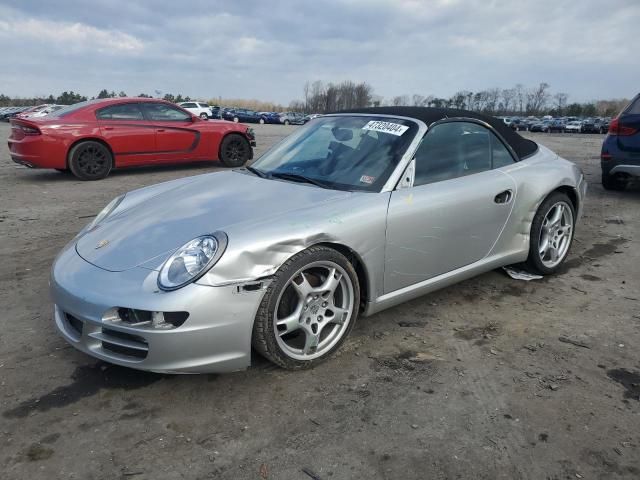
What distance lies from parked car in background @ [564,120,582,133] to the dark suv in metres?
51.5

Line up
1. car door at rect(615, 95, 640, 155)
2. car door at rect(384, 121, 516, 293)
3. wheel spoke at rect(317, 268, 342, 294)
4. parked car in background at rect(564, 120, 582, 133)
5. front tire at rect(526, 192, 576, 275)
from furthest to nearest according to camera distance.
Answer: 1. parked car in background at rect(564, 120, 582, 133)
2. car door at rect(615, 95, 640, 155)
3. front tire at rect(526, 192, 576, 275)
4. car door at rect(384, 121, 516, 293)
5. wheel spoke at rect(317, 268, 342, 294)

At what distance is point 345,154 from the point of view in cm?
338

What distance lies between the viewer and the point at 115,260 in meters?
2.64

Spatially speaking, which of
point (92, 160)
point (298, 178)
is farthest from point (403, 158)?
point (92, 160)

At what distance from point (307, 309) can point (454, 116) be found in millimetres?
1856

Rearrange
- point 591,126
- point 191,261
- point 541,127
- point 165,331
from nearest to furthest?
point 165,331 < point 191,261 < point 591,126 < point 541,127

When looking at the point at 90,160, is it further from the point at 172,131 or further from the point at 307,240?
the point at 307,240

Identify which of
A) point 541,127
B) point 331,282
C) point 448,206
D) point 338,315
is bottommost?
point 541,127

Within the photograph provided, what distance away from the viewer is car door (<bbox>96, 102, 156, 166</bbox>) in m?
8.59

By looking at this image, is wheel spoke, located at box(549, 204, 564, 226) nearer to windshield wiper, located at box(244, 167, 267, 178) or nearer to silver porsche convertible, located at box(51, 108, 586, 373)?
silver porsche convertible, located at box(51, 108, 586, 373)

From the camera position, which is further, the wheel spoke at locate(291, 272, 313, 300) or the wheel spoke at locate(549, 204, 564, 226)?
the wheel spoke at locate(549, 204, 564, 226)

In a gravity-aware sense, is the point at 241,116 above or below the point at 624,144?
below

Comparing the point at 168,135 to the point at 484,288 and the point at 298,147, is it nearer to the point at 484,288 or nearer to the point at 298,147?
the point at 298,147

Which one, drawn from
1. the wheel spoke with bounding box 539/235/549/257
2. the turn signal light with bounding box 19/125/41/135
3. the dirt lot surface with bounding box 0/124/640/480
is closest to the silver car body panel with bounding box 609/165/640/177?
the wheel spoke with bounding box 539/235/549/257
